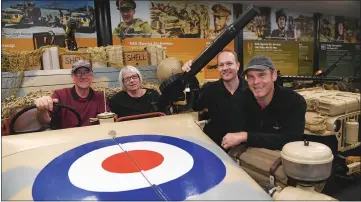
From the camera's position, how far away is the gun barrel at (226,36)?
1506 mm

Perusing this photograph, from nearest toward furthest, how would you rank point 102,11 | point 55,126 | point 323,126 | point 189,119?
point 189,119 → point 55,126 → point 323,126 → point 102,11

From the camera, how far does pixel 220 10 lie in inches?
241

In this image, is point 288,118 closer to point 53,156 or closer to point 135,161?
point 135,161

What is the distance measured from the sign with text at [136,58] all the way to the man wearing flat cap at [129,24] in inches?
70.2

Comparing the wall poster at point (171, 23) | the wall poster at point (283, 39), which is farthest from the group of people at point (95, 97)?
the wall poster at point (283, 39)

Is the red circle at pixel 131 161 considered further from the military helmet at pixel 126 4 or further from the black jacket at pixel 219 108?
the military helmet at pixel 126 4

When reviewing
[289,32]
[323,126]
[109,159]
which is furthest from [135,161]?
[289,32]

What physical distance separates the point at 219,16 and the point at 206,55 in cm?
486

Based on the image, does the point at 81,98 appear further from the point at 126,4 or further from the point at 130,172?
the point at 126,4

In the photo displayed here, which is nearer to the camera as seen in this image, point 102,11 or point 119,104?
point 119,104

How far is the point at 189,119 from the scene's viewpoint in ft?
5.45

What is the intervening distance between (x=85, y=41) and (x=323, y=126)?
435cm

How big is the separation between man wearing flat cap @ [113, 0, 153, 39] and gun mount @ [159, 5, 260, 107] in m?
3.54

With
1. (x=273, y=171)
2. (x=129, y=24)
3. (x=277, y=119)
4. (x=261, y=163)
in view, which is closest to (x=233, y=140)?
(x=261, y=163)
